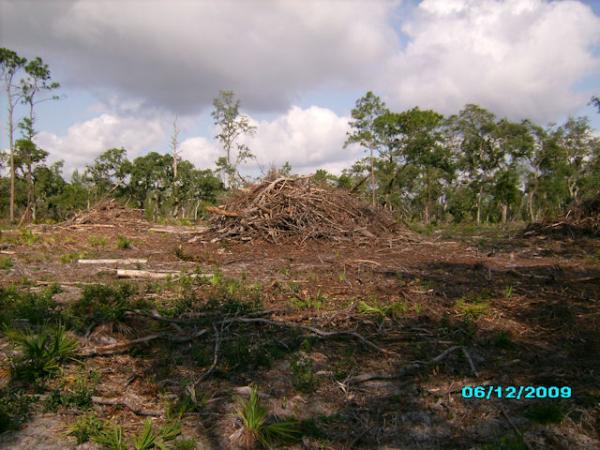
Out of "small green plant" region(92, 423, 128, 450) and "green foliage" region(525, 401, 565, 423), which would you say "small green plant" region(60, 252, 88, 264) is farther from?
"green foliage" region(525, 401, 565, 423)

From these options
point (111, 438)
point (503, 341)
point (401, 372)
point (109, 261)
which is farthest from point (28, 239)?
point (503, 341)

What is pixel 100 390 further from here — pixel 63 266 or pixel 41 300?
pixel 63 266

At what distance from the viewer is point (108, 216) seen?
44.3 ft

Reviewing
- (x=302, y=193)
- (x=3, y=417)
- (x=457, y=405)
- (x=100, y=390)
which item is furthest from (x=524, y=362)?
(x=302, y=193)

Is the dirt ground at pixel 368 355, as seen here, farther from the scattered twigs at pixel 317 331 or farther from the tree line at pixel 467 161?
the tree line at pixel 467 161

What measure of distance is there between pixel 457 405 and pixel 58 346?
3063 millimetres

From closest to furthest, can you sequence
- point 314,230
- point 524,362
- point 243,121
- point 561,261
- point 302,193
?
1. point 524,362
2. point 561,261
3. point 314,230
4. point 302,193
5. point 243,121

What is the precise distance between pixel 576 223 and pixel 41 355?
11.5 meters

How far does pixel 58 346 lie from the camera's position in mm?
3486

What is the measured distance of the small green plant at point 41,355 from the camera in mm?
3287

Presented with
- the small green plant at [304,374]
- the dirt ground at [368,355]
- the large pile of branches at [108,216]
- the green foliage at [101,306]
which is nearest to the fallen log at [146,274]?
the dirt ground at [368,355]

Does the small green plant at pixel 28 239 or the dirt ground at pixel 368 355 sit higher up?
the small green plant at pixel 28 239

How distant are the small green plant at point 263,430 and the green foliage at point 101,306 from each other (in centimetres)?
213

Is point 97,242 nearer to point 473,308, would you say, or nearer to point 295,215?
point 295,215
